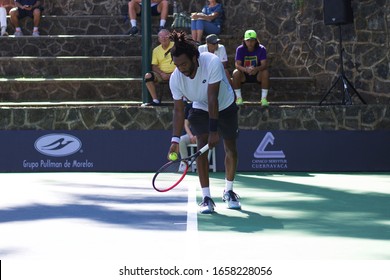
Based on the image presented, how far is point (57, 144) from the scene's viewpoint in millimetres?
18047

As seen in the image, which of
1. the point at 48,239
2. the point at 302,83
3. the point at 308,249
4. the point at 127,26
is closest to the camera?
the point at 308,249

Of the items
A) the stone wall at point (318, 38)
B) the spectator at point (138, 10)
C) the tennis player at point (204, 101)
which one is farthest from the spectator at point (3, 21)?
the tennis player at point (204, 101)

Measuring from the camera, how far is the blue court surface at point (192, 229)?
25.1ft

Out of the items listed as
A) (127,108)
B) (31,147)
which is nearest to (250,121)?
(127,108)

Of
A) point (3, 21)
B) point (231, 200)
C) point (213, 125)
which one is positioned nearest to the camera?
point (213, 125)

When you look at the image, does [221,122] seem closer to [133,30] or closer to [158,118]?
[158,118]

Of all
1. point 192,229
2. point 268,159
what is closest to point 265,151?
point 268,159

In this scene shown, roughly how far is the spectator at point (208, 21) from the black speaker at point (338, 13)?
2.74 meters

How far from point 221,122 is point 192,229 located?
1.84 m

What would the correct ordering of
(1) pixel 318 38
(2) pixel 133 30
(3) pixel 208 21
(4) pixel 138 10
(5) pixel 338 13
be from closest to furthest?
(5) pixel 338 13 → (3) pixel 208 21 → (1) pixel 318 38 → (2) pixel 133 30 → (4) pixel 138 10

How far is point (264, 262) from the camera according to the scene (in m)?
7.89

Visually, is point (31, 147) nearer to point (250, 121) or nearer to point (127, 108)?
point (127, 108)

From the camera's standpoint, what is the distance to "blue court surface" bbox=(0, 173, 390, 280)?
25.1 feet

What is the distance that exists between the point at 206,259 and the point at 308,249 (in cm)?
105
